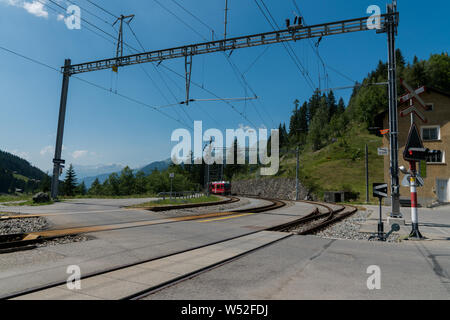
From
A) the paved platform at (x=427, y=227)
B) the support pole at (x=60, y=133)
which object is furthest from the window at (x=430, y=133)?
the support pole at (x=60, y=133)

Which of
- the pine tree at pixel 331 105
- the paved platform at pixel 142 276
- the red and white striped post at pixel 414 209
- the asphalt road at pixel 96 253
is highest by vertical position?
the pine tree at pixel 331 105

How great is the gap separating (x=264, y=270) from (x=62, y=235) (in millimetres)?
6496

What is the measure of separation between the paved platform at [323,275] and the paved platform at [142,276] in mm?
414

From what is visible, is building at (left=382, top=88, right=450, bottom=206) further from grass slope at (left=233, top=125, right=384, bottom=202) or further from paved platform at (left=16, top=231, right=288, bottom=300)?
paved platform at (left=16, top=231, right=288, bottom=300)

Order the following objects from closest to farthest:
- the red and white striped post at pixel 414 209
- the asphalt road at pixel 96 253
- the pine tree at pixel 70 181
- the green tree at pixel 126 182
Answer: the asphalt road at pixel 96 253 < the red and white striped post at pixel 414 209 < the green tree at pixel 126 182 < the pine tree at pixel 70 181

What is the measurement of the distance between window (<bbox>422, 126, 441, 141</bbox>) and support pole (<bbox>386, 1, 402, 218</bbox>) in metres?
23.3

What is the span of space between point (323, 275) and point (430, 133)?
1394 inches

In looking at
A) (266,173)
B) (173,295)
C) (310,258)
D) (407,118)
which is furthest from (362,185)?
(173,295)

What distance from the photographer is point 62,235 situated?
28.5 feet

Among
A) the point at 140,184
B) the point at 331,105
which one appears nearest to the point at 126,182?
the point at 140,184

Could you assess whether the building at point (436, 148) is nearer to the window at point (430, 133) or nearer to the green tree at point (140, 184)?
the window at point (430, 133)

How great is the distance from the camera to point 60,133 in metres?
25.7

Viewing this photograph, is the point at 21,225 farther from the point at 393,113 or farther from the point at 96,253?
the point at 393,113

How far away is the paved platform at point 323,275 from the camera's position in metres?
4.38
